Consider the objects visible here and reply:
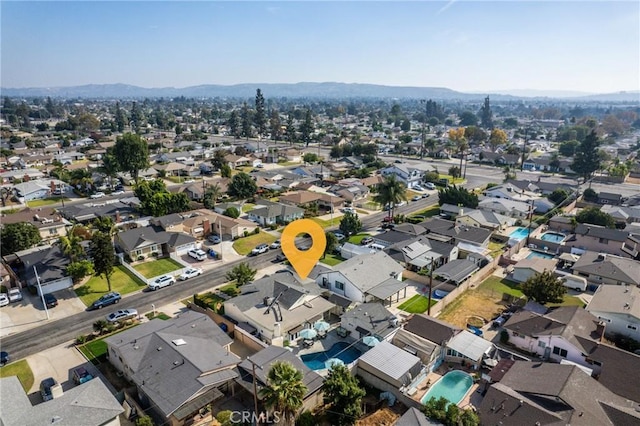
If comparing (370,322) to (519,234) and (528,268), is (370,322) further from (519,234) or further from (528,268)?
(519,234)

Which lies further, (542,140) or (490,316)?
(542,140)

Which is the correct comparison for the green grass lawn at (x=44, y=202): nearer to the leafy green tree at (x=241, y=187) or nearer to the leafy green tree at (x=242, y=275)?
the leafy green tree at (x=241, y=187)

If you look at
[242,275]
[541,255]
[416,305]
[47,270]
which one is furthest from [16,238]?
[541,255]

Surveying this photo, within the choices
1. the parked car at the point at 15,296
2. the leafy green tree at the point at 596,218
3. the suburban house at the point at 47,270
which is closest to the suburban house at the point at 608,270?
the leafy green tree at the point at 596,218

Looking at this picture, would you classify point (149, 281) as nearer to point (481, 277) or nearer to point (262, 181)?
point (481, 277)

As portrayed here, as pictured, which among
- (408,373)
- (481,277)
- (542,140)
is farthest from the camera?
(542,140)

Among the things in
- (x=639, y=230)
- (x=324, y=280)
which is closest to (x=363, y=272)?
(x=324, y=280)
